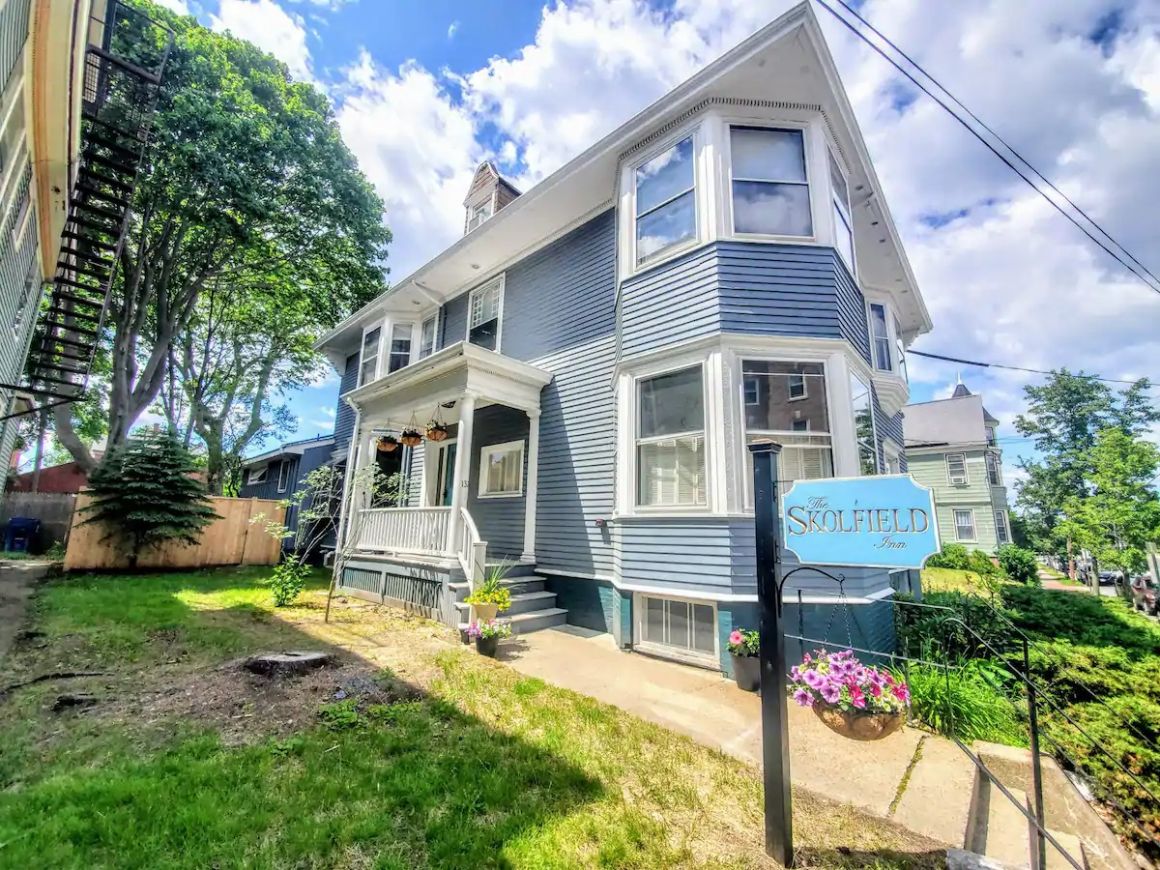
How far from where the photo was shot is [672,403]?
6070 mm

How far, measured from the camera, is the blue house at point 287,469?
580 inches

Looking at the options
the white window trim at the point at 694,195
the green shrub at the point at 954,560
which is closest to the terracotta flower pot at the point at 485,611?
the white window trim at the point at 694,195

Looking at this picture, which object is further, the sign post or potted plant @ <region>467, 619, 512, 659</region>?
potted plant @ <region>467, 619, 512, 659</region>

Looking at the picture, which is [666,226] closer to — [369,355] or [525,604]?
[525,604]

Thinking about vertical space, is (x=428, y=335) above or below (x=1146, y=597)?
above

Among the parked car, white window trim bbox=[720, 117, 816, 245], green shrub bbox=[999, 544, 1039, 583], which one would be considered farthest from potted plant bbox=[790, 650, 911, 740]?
the parked car

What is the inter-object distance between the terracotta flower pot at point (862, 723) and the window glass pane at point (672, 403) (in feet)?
11.6

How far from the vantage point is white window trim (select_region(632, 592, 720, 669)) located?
527cm

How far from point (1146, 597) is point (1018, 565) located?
4.38 meters

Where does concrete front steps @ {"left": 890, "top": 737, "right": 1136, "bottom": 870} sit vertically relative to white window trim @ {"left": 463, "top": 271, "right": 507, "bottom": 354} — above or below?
below

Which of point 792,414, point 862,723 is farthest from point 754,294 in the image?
point 862,723

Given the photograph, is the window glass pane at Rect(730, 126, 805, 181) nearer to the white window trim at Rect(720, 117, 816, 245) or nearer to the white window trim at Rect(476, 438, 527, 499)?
the white window trim at Rect(720, 117, 816, 245)

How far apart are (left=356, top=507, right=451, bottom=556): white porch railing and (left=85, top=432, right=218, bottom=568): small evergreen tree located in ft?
15.4

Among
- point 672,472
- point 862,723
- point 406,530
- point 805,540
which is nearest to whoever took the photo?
point 805,540
